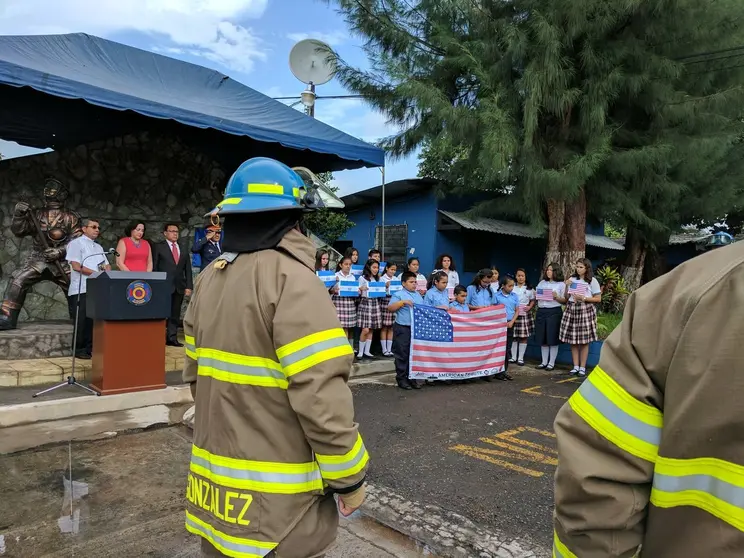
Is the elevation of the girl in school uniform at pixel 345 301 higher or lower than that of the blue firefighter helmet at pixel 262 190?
lower

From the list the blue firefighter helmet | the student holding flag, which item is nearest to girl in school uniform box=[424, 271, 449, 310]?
the student holding flag

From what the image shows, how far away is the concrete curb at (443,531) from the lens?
2.97 metres

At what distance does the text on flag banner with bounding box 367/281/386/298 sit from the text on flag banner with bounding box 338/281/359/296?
212mm

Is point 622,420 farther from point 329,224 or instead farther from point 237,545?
point 329,224

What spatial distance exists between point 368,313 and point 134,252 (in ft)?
11.4

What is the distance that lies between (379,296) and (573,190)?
147 inches

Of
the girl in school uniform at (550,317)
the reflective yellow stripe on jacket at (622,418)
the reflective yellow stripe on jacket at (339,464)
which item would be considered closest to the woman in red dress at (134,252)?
the reflective yellow stripe on jacket at (339,464)

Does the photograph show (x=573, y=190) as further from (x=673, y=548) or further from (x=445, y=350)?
(x=673, y=548)

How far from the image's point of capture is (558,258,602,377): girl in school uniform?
8.43 metres

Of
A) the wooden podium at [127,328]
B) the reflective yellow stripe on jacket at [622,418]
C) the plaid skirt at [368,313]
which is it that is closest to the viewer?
the reflective yellow stripe on jacket at [622,418]

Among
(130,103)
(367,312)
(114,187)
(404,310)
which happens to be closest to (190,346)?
(404,310)

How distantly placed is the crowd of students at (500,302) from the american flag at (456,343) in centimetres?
24

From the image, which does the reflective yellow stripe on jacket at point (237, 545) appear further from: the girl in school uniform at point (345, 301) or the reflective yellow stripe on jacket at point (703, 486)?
the girl in school uniform at point (345, 301)

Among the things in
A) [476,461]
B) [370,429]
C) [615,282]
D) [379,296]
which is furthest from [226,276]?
[615,282]
